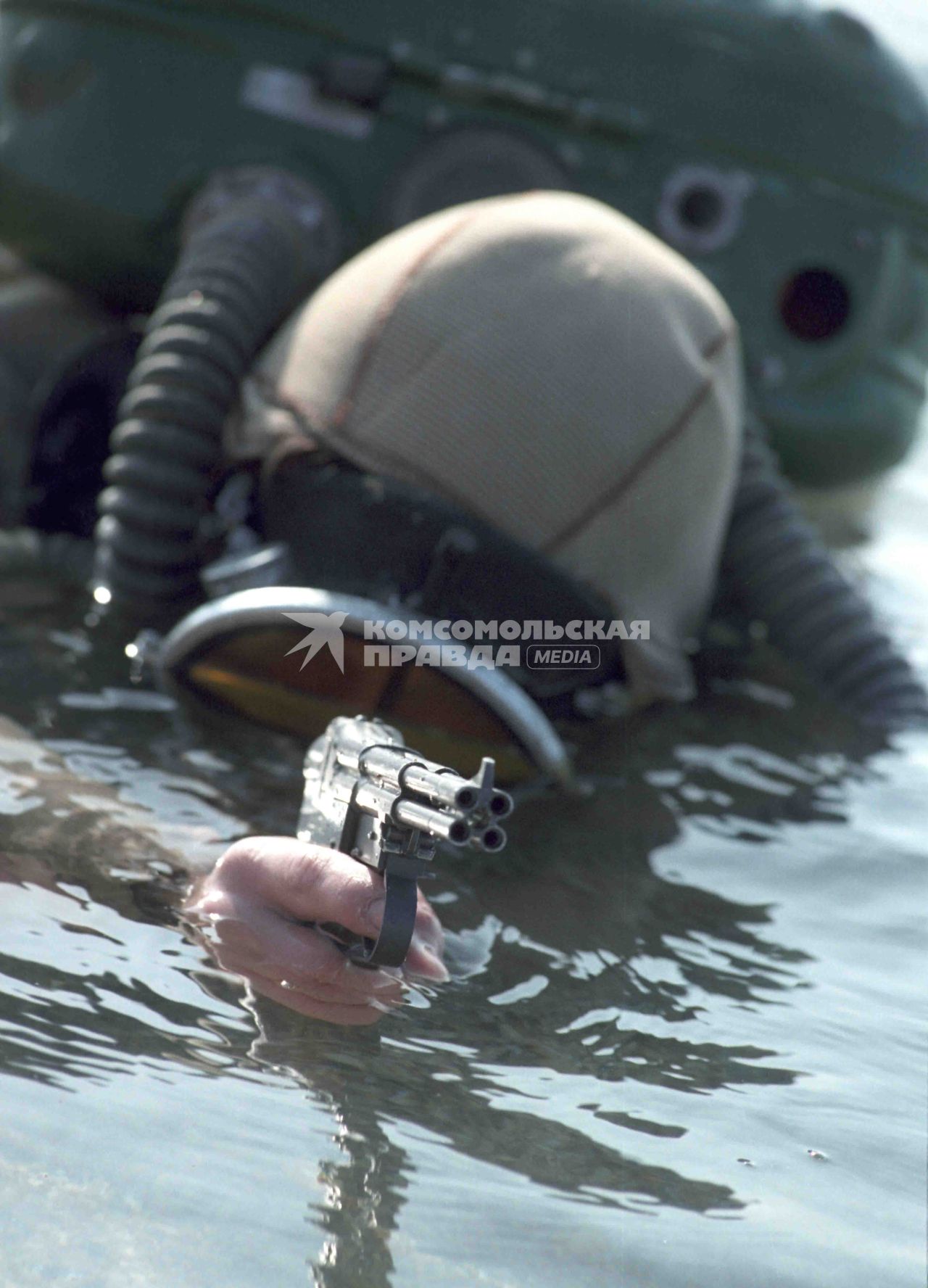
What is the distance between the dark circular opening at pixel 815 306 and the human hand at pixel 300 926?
318 centimetres

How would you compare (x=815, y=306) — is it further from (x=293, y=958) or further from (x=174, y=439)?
(x=293, y=958)

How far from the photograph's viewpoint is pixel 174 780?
2.57 meters

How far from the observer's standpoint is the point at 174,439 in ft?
10.3

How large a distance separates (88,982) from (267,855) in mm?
273

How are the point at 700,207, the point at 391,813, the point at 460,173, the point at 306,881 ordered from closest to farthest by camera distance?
the point at 391,813
the point at 306,881
the point at 460,173
the point at 700,207

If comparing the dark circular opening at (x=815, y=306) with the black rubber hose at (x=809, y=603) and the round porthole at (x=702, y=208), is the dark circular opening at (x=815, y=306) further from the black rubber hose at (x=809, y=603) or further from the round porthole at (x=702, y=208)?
the black rubber hose at (x=809, y=603)

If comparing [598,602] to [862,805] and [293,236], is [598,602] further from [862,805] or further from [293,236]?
[293,236]

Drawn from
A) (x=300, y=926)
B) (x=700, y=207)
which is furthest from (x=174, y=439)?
(x=700, y=207)

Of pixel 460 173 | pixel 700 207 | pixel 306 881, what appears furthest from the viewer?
pixel 700 207

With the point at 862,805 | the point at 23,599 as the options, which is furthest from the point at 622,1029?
the point at 23,599

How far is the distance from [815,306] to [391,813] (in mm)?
3399

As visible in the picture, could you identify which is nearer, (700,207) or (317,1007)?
(317,1007)

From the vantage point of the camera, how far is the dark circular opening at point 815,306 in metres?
4.59

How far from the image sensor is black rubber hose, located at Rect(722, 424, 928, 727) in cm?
357
